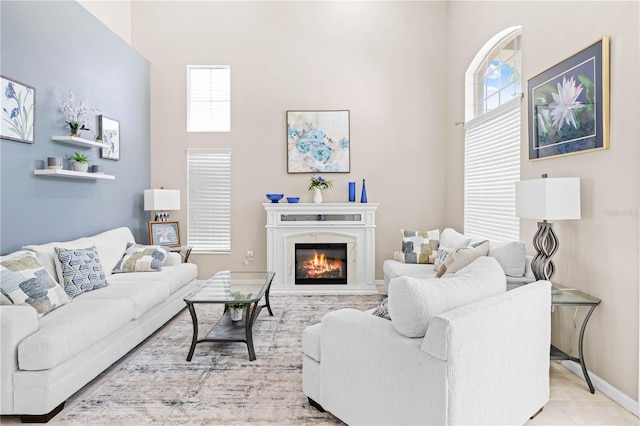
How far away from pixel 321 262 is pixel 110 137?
3130 millimetres

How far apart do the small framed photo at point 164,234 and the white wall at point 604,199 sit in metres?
4.40

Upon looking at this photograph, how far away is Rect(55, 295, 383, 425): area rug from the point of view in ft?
7.08

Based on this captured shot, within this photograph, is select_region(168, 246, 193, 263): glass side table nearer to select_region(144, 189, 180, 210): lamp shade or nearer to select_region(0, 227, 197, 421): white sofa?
select_region(144, 189, 180, 210): lamp shade

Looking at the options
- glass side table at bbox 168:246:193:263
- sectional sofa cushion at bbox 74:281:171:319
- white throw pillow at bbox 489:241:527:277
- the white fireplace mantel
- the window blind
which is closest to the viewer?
sectional sofa cushion at bbox 74:281:171:319

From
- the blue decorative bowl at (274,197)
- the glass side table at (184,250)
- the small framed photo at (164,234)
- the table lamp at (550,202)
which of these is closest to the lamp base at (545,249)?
the table lamp at (550,202)

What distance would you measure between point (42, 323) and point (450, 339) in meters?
2.50

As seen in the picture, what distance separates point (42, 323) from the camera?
2.34 meters

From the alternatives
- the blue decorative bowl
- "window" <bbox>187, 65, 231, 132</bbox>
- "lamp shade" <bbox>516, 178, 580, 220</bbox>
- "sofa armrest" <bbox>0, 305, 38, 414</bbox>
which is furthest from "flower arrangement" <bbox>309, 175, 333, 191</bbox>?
"sofa armrest" <bbox>0, 305, 38, 414</bbox>

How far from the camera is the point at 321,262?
5160 mm

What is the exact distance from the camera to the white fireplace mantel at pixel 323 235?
505 cm

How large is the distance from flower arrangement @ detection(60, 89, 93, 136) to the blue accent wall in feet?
0.20

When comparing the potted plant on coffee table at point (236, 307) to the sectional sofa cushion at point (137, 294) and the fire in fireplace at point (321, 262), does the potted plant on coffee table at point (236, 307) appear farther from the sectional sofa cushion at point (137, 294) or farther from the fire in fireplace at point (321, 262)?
the fire in fireplace at point (321, 262)

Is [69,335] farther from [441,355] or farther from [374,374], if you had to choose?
[441,355]

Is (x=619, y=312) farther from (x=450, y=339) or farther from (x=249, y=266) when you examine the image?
(x=249, y=266)
